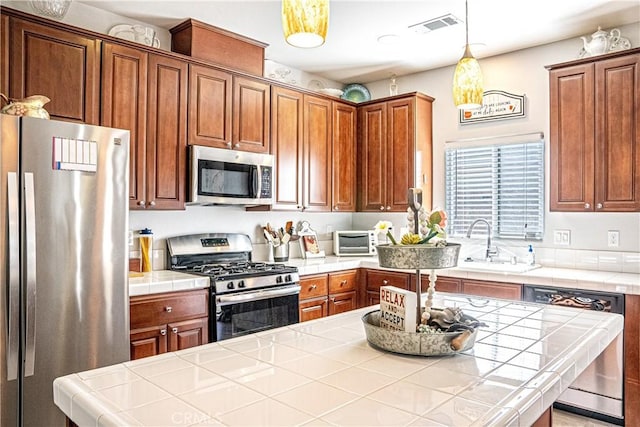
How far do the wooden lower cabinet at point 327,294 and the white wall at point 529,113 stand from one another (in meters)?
1.21

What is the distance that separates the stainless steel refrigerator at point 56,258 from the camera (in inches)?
82.5

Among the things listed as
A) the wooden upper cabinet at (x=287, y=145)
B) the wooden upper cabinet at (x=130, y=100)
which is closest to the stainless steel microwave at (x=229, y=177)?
the wooden upper cabinet at (x=287, y=145)

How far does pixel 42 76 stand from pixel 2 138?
2.24ft

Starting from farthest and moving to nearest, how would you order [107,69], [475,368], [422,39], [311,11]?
[422,39] → [107,69] → [311,11] → [475,368]

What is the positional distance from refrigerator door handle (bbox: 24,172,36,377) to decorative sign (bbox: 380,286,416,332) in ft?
5.40

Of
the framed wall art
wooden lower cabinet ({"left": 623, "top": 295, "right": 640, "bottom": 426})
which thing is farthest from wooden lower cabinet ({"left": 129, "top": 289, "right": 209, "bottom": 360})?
wooden lower cabinet ({"left": 623, "top": 295, "right": 640, "bottom": 426})

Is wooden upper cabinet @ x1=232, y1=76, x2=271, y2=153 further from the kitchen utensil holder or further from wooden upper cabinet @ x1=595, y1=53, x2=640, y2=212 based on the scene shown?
wooden upper cabinet @ x1=595, y1=53, x2=640, y2=212

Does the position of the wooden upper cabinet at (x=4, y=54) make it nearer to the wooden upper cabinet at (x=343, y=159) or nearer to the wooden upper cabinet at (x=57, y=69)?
the wooden upper cabinet at (x=57, y=69)

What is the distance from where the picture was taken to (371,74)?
15.3ft

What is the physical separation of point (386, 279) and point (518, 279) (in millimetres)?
1104

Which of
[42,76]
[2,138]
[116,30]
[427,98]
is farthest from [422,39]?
[2,138]

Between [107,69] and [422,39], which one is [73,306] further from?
[422,39]

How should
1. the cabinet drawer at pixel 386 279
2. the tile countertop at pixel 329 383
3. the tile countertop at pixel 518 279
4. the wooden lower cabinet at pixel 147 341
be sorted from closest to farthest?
the tile countertop at pixel 329 383
the wooden lower cabinet at pixel 147 341
the tile countertop at pixel 518 279
the cabinet drawer at pixel 386 279

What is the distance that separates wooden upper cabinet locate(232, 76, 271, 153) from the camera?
11.6ft
